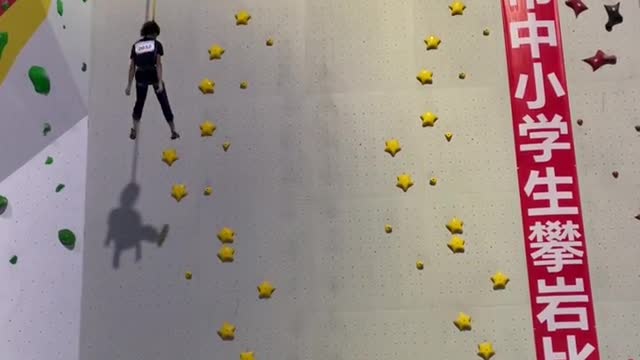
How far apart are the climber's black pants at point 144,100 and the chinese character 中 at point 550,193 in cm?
232

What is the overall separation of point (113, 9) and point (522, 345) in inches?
139

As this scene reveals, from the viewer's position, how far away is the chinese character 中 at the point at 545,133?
4.94 meters

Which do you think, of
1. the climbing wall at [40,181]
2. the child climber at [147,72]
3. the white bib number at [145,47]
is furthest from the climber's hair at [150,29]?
the climbing wall at [40,181]

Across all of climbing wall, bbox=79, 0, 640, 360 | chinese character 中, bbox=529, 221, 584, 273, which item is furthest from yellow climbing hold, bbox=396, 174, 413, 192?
chinese character 中, bbox=529, 221, 584, 273

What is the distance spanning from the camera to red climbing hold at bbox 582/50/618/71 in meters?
5.08

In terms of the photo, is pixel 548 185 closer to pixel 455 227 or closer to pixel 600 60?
pixel 455 227

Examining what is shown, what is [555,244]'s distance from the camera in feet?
15.7

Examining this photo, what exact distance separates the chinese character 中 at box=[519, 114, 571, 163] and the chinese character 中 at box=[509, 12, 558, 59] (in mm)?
445

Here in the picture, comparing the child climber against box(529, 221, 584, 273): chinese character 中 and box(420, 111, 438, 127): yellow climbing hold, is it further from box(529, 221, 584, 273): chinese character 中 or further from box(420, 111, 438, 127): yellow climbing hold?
box(529, 221, 584, 273): chinese character 中

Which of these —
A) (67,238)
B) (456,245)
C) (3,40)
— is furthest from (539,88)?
(3,40)

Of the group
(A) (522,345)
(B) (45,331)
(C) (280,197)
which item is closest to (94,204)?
(B) (45,331)

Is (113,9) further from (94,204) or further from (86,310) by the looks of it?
(86,310)

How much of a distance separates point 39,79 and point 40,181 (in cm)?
64

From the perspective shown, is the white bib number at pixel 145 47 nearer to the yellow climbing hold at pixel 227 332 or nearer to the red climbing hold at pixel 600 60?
the yellow climbing hold at pixel 227 332
